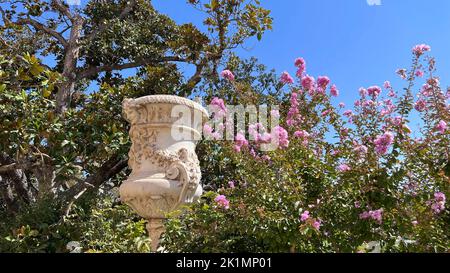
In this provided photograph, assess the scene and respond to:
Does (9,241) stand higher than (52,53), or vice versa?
(52,53)

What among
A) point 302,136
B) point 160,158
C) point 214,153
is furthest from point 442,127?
point 214,153

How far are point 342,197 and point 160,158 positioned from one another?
161cm

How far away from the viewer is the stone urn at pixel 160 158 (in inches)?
146

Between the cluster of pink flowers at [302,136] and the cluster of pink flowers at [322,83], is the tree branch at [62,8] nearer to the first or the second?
the cluster of pink flowers at [322,83]

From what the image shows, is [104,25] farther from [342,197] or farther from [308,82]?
[342,197]

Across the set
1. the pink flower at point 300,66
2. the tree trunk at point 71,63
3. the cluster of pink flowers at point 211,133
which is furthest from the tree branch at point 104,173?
the pink flower at point 300,66

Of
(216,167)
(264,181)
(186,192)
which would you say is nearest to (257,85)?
(216,167)

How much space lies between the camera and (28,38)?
24.2 ft

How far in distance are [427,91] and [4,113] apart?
15.1 ft

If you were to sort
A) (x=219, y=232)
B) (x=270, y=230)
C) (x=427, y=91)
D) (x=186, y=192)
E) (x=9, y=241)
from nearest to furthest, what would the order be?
(x=270, y=230) < (x=219, y=232) < (x=427, y=91) < (x=186, y=192) < (x=9, y=241)

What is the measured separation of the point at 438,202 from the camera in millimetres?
2771

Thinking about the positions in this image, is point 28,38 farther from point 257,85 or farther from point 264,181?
point 264,181

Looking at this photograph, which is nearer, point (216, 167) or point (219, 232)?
point (219, 232)
